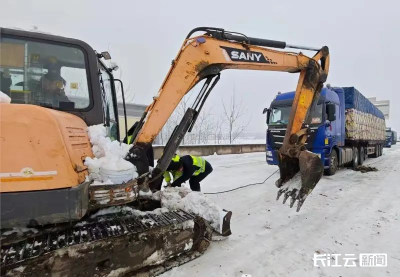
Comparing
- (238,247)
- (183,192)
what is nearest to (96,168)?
(183,192)

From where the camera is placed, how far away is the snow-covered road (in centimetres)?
279

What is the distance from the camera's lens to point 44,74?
2465mm

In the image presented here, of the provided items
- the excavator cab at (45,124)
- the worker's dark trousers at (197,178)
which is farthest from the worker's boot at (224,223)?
the excavator cab at (45,124)

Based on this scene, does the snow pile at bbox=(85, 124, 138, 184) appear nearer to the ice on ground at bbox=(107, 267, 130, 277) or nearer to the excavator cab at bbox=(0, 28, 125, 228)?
the excavator cab at bbox=(0, 28, 125, 228)

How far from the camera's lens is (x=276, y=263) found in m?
2.89

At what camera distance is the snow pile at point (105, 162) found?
91.3 inches


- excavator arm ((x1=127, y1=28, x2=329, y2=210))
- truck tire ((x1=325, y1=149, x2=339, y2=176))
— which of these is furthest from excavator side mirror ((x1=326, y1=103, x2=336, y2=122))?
excavator arm ((x1=127, y1=28, x2=329, y2=210))

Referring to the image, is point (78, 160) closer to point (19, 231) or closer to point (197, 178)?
point (19, 231)

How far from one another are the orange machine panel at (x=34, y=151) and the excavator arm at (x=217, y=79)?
959 mm

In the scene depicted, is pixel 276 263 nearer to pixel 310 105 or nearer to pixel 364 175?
pixel 310 105

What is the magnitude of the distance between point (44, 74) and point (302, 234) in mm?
3746

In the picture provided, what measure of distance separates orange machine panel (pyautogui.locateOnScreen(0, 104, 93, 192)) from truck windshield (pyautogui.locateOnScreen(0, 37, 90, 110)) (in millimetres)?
536

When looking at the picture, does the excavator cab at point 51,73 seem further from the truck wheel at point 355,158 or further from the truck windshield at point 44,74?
the truck wheel at point 355,158

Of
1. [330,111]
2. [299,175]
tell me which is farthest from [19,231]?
[330,111]
